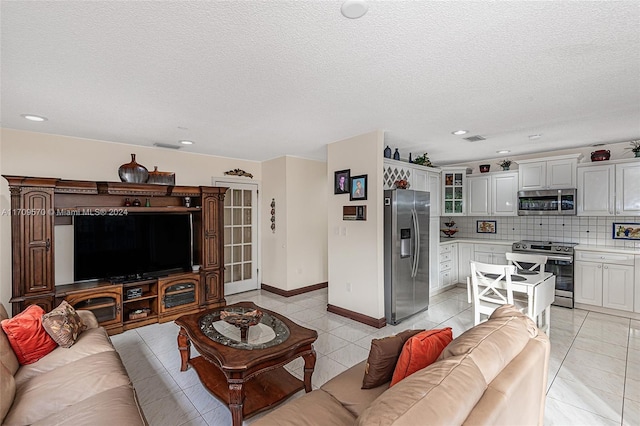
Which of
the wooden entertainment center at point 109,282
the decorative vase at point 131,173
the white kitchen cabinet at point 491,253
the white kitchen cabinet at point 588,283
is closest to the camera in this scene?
the wooden entertainment center at point 109,282

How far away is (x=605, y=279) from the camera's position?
4.28 metres

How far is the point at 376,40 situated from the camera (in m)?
1.80

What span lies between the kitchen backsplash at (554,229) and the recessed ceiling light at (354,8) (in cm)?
532

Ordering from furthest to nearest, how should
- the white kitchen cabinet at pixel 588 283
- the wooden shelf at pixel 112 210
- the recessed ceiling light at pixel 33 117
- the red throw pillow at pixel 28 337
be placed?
the white kitchen cabinet at pixel 588 283
the wooden shelf at pixel 112 210
the recessed ceiling light at pixel 33 117
the red throw pillow at pixel 28 337

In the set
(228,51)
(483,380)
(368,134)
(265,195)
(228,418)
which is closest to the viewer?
(483,380)

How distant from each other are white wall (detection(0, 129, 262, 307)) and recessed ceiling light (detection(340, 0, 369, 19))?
4.06 m

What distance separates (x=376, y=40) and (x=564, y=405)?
2930 mm

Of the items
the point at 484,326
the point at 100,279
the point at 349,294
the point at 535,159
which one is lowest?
the point at 349,294

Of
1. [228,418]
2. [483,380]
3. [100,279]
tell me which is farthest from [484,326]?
[100,279]

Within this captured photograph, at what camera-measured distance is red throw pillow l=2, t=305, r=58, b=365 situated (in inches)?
82.6

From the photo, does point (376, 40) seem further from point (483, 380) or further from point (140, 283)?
point (140, 283)

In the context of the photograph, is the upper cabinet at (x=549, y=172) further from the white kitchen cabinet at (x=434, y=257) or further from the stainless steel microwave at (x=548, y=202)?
the white kitchen cabinet at (x=434, y=257)

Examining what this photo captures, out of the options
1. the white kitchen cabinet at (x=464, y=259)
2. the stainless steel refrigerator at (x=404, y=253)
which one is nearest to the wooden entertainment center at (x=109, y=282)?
the stainless steel refrigerator at (x=404, y=253)

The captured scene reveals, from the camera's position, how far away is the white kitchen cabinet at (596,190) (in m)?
4.42
